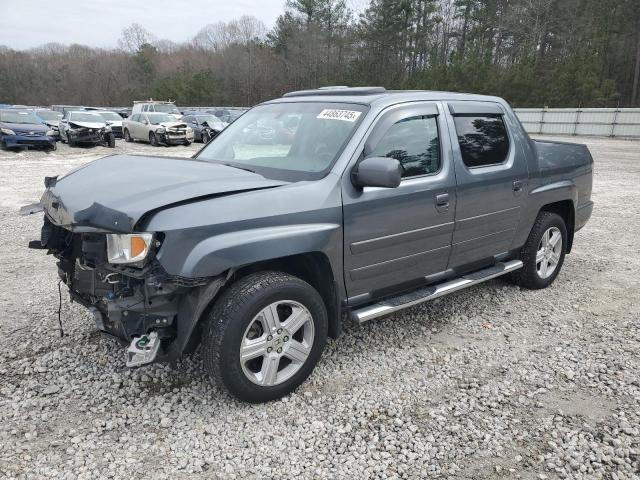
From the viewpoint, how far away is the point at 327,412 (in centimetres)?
296

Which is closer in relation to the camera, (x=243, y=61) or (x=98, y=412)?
(x=98, y=412)

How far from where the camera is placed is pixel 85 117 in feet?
68.7

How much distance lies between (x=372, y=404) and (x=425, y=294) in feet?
3.31

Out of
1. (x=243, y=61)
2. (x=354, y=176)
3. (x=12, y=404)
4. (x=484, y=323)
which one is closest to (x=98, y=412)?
(x=12, y=404)

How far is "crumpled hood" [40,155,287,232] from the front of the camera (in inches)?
102

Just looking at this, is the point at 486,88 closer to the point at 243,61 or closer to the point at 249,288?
the point at 243,61

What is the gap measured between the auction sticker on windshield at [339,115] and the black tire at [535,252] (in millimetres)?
2359

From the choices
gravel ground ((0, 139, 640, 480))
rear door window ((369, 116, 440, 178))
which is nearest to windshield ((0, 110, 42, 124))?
gravel ground ((0, 139, 640, 480))

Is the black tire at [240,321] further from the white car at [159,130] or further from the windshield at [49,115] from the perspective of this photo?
the windshield at [49,115]

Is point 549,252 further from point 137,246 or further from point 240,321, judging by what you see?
point 137,246

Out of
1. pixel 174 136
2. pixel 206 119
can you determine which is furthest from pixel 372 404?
pixel 206 119

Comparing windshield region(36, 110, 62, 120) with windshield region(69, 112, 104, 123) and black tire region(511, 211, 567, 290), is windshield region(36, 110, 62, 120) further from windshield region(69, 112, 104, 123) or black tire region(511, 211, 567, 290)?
black tire region(511, 211, 567, 290)

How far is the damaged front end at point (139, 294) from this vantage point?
258cm

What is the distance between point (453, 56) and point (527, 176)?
153ft
